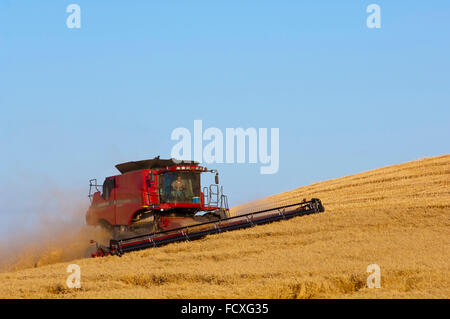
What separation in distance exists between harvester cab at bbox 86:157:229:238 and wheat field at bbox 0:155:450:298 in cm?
259

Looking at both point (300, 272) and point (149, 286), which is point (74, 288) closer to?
point (149, 286)

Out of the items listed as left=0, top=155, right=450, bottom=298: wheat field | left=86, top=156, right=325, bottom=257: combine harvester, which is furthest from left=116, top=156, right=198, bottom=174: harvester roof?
left=0, top=155, right=450, bottom=298: wheat field

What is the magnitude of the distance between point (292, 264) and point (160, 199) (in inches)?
289

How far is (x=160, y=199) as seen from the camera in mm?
19078

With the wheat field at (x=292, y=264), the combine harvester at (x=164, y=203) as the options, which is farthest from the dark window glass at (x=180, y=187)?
the wheat field at (x=292, y=264)

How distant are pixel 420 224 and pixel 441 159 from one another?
1545 centimetres

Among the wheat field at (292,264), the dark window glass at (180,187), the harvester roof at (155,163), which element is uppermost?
the harvester roof at (155,163)

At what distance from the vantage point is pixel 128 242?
58.7 feet

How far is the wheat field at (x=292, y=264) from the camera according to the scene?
1064 cm

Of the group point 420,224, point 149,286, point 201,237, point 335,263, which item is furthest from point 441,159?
point 149,286

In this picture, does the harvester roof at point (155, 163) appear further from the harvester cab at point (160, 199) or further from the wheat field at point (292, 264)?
the wheat field at point (292, 264)

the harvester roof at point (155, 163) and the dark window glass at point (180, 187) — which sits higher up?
the harvester roof at point (155, 163)

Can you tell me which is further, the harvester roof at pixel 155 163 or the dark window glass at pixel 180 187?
the harvester roof at pixel 155 163

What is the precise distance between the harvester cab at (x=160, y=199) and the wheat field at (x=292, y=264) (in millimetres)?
2587
